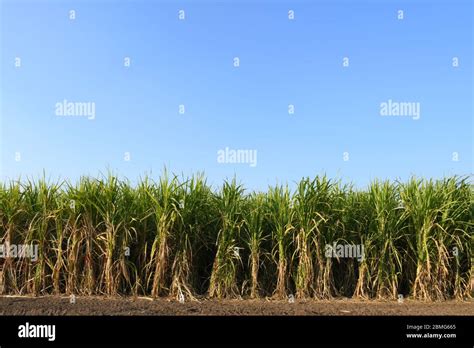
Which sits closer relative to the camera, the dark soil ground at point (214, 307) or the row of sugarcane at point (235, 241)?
the dark soil ground at point (214, 307)

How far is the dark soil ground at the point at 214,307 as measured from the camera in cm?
548

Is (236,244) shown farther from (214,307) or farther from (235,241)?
(214,307)

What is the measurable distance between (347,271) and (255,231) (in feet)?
4.97

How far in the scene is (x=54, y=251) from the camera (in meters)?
6.91

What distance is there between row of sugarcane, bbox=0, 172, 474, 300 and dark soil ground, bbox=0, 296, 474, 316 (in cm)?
32

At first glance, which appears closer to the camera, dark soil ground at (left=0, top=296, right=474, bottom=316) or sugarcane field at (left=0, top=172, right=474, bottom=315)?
dark soil ground at (left=0, top=296, right=474, bottom=316)

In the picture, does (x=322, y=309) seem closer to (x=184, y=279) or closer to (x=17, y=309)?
(x=184, y=279)

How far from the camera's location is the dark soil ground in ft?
18.0

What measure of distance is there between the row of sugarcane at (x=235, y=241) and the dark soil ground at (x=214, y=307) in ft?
1.06

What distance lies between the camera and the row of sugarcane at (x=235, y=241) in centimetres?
659

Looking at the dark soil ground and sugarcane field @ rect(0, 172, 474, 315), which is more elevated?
sugarcane field @ rect(0, 172, 474, 315)

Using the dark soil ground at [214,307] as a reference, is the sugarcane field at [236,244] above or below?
above
